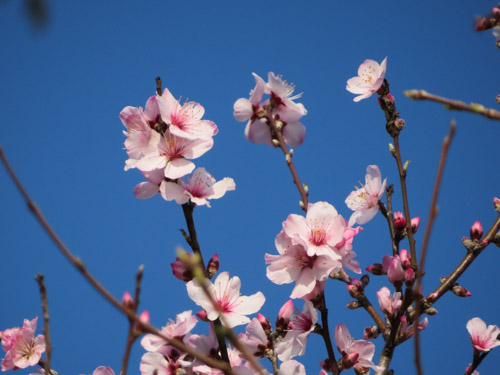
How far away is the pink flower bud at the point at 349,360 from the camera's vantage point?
1.20 meters

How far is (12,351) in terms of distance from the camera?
52.1 inches

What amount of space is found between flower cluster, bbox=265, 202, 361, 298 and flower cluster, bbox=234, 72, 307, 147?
0.23m

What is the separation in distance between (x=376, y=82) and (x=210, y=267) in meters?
0.71

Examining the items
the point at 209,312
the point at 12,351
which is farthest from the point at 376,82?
the point at 12,351

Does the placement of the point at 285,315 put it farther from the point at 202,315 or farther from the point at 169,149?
the point at 169,149

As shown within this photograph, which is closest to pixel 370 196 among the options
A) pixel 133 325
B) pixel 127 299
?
pixel 127 299

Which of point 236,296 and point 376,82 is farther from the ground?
point 376,82

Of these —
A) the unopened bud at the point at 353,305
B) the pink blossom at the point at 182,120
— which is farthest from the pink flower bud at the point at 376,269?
the pink blossom at the point at 182,120

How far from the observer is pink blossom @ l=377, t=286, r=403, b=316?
131cm

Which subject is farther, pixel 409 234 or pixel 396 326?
pixel 409 234

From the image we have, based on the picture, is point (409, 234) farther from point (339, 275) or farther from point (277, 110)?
point (277, 110)

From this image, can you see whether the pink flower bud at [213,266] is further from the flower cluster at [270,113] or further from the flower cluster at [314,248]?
the flower cluster at [270,113]

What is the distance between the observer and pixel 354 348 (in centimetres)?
123

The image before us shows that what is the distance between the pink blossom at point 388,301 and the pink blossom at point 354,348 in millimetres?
118
